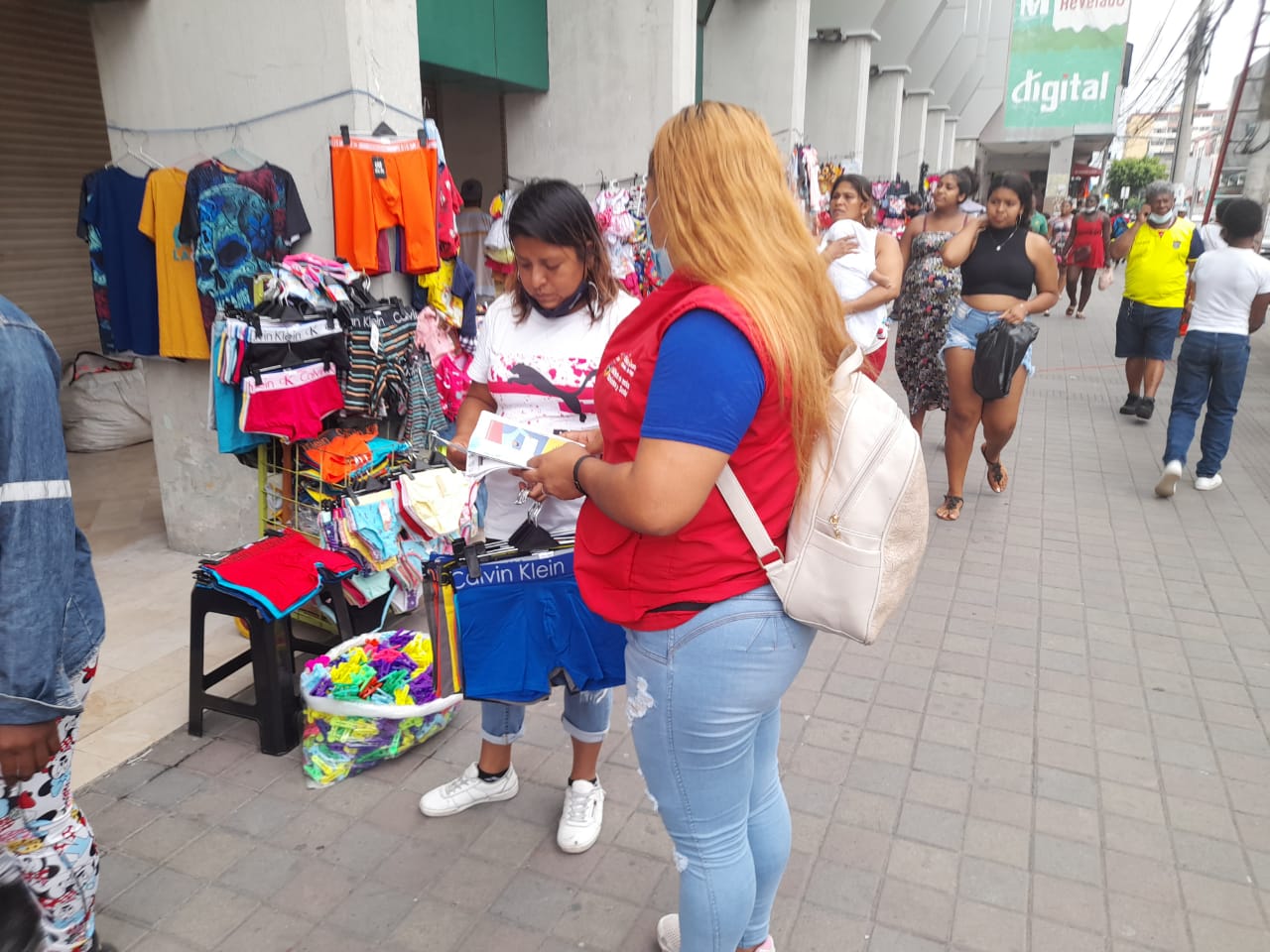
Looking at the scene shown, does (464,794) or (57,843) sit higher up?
(57,843)

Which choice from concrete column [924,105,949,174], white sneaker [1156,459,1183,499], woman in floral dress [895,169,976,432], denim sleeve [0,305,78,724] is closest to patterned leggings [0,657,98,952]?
denim sleeve [0,305,78,724]

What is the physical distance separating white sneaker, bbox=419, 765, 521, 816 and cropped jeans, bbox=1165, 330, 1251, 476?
17.3 feet

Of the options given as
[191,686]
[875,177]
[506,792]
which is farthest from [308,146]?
[875,177]

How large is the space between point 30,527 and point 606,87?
7.05 metres

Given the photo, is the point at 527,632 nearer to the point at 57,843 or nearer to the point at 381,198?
the point at 57,843

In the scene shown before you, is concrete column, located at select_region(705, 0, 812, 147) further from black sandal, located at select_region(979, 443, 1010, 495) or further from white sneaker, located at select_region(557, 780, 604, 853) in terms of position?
white sneaker, located at select_region(557, 780, 604, 853)

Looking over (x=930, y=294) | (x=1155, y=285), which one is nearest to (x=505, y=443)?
(x=930, y=294)

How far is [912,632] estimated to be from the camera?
406 cm

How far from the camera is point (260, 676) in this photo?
3.05m

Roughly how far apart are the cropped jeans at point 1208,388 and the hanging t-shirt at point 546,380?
5076 millimetres

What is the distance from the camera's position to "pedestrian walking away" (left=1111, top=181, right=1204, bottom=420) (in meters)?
7.45

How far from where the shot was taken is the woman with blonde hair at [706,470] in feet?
4.48

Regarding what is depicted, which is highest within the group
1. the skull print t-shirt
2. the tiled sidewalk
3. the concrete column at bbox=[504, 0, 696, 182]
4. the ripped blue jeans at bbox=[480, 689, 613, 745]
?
the concrete column at bbox=[504, 0, 696, 182]

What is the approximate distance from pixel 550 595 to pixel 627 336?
93 cm
